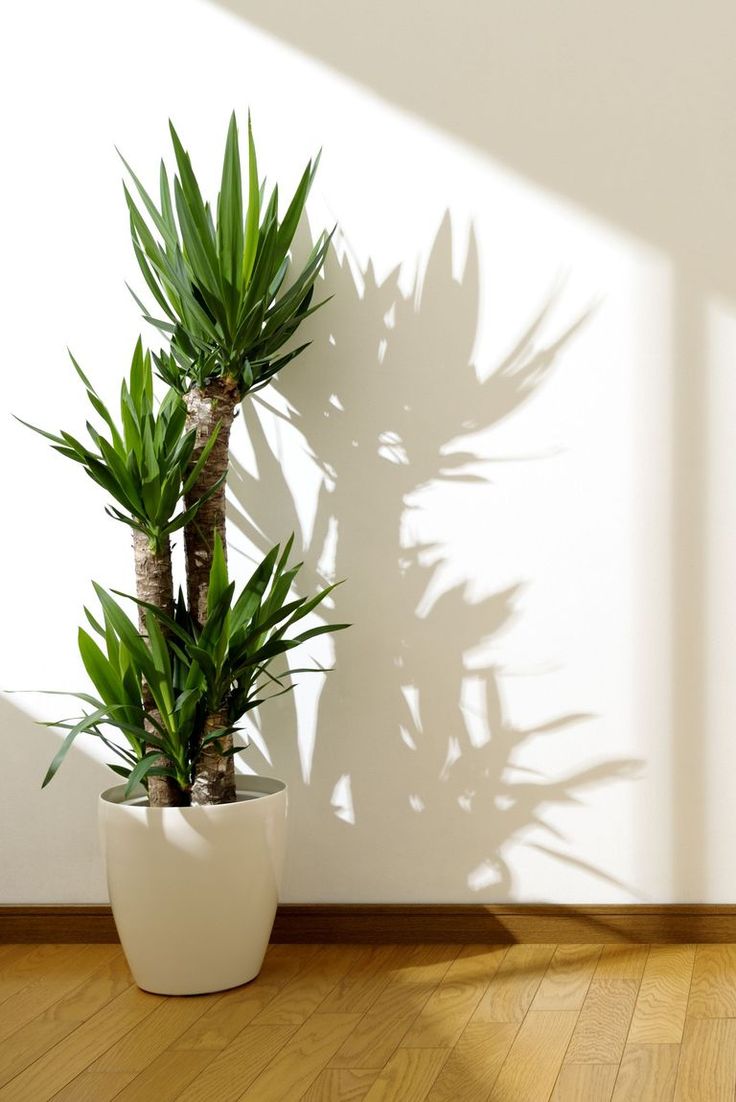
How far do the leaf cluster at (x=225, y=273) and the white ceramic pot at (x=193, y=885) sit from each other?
2.82 ft

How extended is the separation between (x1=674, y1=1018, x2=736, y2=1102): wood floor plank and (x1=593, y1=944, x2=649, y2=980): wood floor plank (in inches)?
10.4

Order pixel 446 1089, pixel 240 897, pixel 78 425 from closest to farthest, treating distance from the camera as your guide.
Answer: pixel 446 1089, pixel 240 897, pixel 78 425

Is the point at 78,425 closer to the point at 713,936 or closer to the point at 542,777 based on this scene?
the point at 542,777

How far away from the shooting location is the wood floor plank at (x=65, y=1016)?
2355 mm

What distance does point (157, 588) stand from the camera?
2.63 metres

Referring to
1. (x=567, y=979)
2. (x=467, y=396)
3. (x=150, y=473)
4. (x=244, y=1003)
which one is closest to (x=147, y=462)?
(x=150, y=473)

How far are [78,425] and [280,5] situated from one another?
39.8 inches

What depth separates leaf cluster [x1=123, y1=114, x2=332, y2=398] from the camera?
99.3 inches

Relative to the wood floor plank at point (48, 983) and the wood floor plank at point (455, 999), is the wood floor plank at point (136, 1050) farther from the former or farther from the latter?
the wood floor plank at point (455, 999)

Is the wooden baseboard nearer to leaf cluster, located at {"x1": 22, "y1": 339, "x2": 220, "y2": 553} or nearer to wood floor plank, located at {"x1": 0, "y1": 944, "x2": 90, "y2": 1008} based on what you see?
wood floor plank, located at {"x1": 0, "y1": 944, "x2": 90, "y2": 1008}

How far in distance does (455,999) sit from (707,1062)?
Answer: 0.52 m

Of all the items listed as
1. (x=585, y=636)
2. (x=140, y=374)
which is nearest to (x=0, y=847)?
(x=140, y=374)

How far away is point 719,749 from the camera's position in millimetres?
2793

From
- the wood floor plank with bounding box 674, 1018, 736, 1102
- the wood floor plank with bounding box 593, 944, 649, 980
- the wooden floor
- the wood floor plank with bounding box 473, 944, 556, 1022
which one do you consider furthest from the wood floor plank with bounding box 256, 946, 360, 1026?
the wood floor plank with bounding box 674, 1018, 736, 1102
